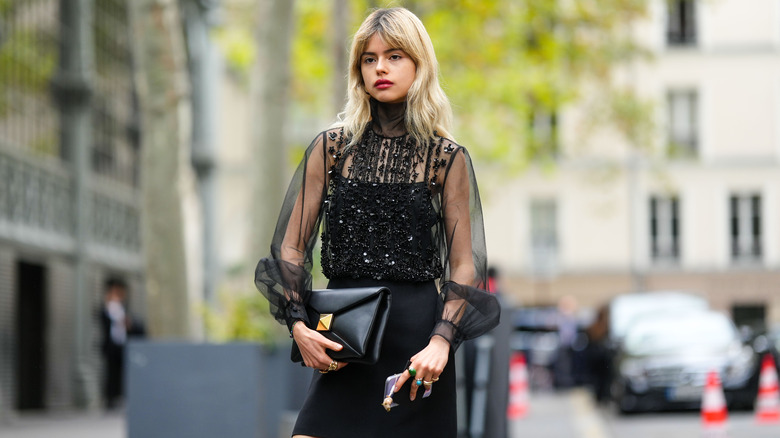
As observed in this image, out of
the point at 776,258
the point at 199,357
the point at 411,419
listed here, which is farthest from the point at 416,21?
the point at 776,258

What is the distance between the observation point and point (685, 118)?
4775cm

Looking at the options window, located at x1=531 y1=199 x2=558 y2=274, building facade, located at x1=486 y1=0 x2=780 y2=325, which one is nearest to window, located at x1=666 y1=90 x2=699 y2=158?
building facade, located at x1=486 y1=0 x2=780 y2=325

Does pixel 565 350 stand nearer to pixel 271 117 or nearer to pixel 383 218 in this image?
pixel 271 117

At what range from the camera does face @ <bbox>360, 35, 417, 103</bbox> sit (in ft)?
13.3

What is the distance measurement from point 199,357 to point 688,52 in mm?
40697

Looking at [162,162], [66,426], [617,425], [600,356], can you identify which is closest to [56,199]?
[66,426]

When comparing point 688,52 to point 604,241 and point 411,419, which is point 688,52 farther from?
point 411,419

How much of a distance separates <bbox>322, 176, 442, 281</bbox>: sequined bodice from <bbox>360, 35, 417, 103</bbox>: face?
0.28 meters

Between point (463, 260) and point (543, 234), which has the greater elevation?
point (543, 234)

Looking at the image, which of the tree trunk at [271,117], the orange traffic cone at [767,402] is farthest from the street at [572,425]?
the tree trunk at [271,117]

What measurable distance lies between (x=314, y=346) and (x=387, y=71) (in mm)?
853

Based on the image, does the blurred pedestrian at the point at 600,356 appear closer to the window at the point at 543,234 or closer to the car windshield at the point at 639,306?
the car windshield at the point at 639,306

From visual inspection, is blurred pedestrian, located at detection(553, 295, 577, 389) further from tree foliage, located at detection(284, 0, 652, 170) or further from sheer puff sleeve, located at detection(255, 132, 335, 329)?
sheer puff sleeve, located at detection(255, 132, 335, 329)

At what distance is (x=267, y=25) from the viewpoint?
Result: 15.4 m
